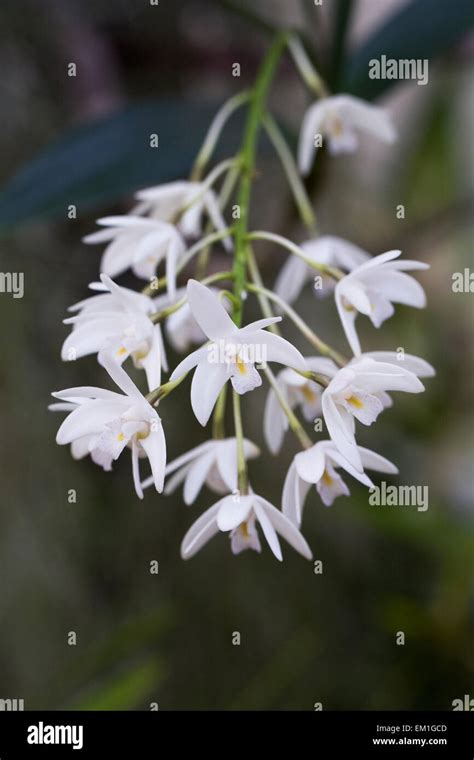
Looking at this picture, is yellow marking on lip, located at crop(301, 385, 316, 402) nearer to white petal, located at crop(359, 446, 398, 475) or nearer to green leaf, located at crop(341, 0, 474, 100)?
white petal, located at crop(359, 446, 398, 475)

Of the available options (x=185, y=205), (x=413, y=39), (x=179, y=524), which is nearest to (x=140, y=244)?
(x=185, y=205)

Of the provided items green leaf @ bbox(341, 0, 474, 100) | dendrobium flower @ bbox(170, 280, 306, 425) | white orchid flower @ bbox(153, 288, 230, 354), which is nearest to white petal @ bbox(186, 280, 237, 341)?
dendrobium flower @ bbox(170, 280, 306, 425)

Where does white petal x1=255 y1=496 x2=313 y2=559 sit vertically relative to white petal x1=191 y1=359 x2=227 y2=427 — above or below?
below

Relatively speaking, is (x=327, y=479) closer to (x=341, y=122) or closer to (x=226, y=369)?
(x=226, y=369)

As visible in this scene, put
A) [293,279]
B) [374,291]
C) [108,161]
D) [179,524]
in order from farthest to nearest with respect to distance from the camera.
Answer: [179,524], [108,161], [293,279], [374,291]

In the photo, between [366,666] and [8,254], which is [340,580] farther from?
[8,254]
